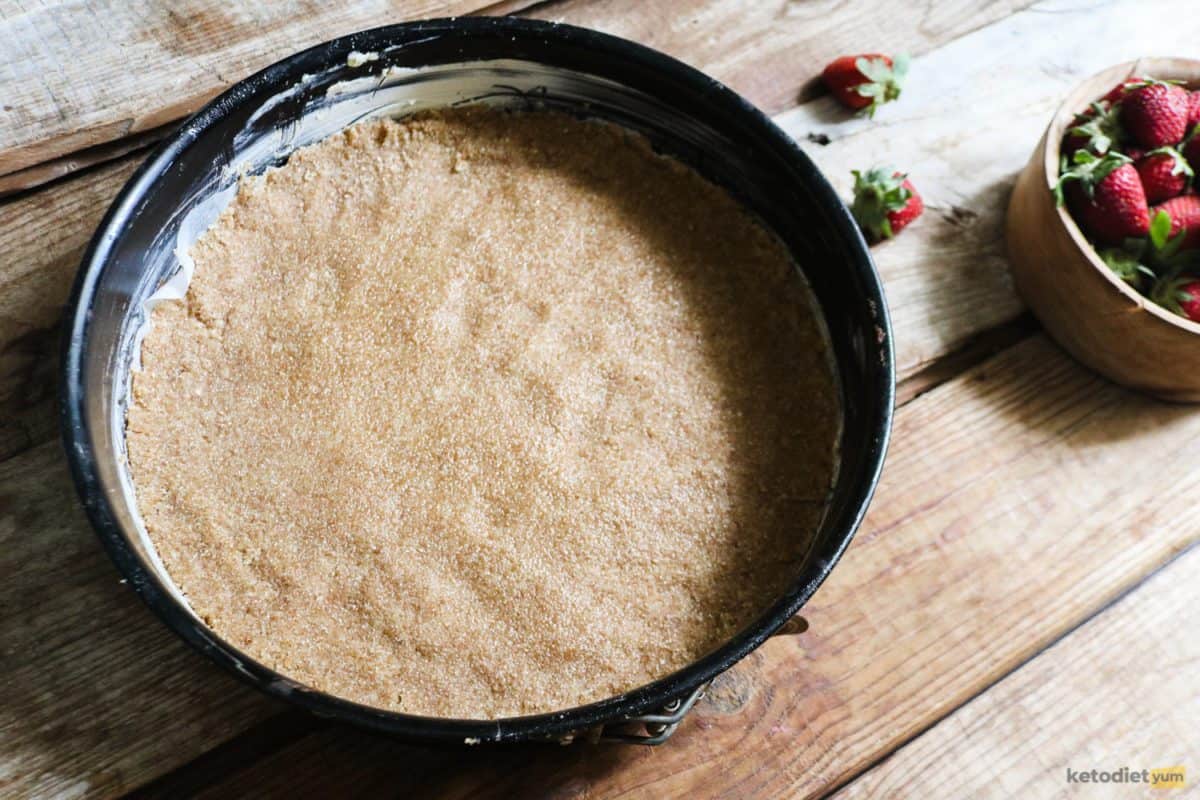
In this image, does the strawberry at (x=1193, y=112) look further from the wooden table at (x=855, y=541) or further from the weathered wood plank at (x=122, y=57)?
the weathered wood plank at (x=122, y=57)

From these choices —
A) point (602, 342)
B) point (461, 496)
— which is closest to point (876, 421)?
point (602, 342)

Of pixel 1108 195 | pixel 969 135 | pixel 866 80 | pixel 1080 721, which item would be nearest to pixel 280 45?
pixel 866 80

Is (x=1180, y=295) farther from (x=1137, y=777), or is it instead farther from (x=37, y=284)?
(x=37, y=284)

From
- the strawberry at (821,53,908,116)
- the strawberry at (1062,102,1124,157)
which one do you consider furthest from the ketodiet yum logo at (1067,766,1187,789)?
the strawberry at (821,53,908,116)

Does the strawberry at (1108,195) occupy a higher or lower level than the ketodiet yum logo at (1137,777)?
higher

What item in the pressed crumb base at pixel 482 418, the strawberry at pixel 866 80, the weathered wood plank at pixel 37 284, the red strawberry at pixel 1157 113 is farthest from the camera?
the strawberry at pixel 866 80

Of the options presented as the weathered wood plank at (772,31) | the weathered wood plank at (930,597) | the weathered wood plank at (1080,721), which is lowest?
the weathered wood plank at (1080,721)

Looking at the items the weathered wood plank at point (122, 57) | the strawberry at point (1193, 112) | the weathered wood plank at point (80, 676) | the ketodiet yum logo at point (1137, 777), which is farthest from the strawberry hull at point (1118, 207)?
the weathered wood plank at point (80, 676)
